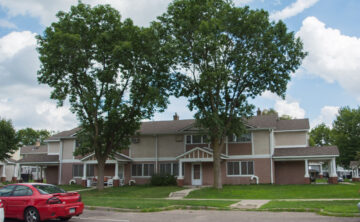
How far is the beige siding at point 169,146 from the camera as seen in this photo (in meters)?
35.9

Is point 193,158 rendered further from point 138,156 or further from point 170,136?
point 138,156

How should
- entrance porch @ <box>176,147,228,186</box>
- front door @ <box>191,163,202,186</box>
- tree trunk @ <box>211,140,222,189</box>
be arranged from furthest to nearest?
1. front door @ <box>191,163,202,186</box>
2. entrance porch @ <box>176,147,228,186</box>
3. tree trunk @ <box>211,140,222,189</box>

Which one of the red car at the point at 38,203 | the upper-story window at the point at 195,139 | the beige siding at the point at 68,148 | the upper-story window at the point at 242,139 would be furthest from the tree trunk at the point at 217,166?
the beige siding at the point at 68,148

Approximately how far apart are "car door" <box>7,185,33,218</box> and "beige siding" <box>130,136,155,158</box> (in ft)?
80.1

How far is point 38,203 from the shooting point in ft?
38.8

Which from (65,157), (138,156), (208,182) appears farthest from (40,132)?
(208,182)

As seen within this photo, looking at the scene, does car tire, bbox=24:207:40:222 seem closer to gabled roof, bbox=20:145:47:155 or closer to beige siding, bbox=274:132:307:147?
beige siding, bbox=274:132:307:147

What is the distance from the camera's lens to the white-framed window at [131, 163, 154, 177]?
36719 millimetres

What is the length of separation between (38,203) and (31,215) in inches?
20.6

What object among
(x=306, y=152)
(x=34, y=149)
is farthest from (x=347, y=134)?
(x=34, y=149)

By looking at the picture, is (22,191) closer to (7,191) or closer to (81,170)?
(7,191)

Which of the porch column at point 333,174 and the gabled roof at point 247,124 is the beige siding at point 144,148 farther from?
the porch column at point 333,174

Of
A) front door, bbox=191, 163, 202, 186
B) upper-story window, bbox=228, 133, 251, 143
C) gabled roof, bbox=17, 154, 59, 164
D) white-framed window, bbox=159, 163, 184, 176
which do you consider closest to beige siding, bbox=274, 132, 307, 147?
upper-story window, bbox=228, 133, 251, 143

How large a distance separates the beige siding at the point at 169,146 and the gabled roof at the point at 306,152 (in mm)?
9321
